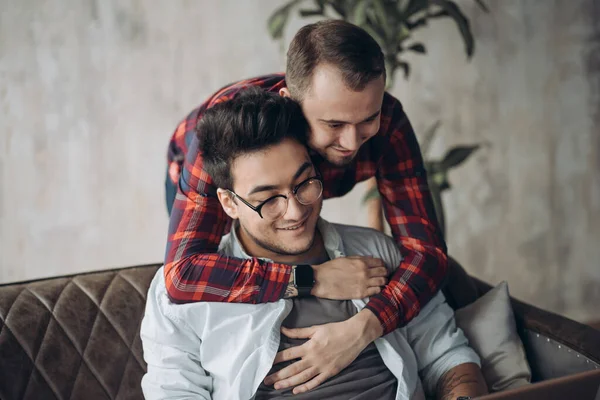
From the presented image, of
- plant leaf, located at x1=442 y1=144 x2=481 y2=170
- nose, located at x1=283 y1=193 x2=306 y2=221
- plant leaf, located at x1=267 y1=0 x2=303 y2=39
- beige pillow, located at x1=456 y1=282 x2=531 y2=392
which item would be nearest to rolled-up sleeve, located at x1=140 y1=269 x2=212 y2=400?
nose, located at x1=283 y1=193 x2=306 y2=221

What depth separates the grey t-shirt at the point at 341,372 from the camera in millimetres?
1584

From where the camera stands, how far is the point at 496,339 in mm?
1882

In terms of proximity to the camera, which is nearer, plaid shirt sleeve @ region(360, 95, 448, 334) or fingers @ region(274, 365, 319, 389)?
fingers @ region(274, 365, 319, 389)

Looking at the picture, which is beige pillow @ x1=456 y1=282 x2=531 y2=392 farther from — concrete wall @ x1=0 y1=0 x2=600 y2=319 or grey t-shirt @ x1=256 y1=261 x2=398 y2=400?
concrete wall @ x1=0 y1=0 x2=600 y2=319

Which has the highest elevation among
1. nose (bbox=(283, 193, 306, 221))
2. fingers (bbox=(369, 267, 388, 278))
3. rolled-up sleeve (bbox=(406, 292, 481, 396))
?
nose (bbox=(283, 193, 306, 221))

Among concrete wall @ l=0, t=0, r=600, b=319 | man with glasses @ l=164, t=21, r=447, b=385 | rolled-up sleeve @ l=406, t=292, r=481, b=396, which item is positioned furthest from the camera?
concrete wall @ l=0, t=0, r=600, b=319

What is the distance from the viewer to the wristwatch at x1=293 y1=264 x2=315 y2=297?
1.61 meters

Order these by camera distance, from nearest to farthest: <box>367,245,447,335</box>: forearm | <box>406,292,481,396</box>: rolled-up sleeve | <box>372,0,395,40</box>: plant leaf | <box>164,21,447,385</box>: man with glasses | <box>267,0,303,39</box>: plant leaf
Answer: <box>164,21,447,385</box>: man with glasses < <box>367,245,447,335</box>: forearm < <box>406,292,481,396</box>: rolled-up sleeve < <box>372,0,395,40</box>: plant leaf < <box>267,0,303,39</box>: plant leaf

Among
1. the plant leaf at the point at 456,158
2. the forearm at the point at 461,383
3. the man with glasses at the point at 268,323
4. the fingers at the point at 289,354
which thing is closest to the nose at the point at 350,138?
the man with glasses at the point at 268,323

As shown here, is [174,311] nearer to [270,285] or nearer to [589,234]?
[270,285]

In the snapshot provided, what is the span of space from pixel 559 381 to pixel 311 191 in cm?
78

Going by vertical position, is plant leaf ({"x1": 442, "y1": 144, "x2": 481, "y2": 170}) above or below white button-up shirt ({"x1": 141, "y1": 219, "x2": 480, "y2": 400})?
above

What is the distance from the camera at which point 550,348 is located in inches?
74.1

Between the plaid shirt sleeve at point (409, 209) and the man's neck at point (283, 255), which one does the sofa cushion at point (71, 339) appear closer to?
the man's neck at point (283, 255)
